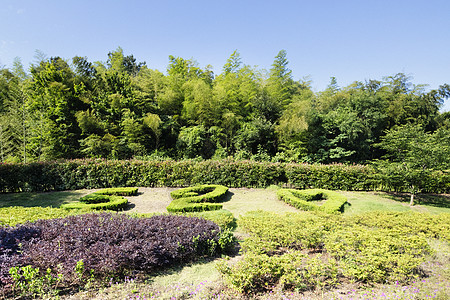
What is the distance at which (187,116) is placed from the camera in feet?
51.2

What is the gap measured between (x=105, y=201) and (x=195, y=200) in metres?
3.18

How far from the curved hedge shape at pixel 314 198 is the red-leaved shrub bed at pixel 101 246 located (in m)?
3.87

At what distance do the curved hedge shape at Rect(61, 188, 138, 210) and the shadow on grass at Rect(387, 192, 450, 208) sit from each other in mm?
9995

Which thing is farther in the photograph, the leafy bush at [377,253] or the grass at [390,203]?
the grass at [390,203]

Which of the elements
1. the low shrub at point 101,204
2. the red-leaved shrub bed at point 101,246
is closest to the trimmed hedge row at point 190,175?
the low shrub at point 101,204

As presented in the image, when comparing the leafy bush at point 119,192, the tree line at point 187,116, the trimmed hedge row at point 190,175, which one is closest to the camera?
the leafy bush at point 119,192

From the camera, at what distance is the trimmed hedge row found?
9688 mm

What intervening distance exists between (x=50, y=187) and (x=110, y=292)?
950 centimetres

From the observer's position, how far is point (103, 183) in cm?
1022

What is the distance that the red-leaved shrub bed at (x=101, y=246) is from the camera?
2.96m

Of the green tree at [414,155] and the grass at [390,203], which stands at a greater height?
the green tree at [414,155]

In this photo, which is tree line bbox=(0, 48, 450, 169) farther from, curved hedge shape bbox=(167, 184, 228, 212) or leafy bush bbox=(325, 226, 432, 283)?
leafy bush bbox=(325, 226, 432, 283)

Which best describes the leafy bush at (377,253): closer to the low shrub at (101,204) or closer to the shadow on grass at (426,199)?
the shadow on grass at (426,199)

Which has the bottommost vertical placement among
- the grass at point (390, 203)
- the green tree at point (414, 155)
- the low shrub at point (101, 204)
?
the low shrub at point (101, 204)
